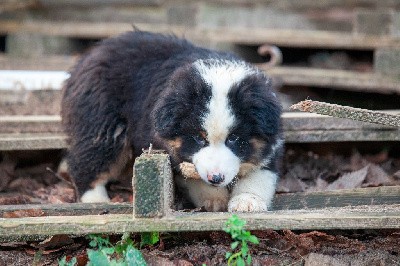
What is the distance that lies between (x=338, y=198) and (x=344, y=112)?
791 mm

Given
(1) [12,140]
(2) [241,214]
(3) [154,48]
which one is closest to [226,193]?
(2) [241,214]

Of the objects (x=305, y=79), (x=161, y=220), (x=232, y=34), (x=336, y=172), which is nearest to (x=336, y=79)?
(x=305, y=79)

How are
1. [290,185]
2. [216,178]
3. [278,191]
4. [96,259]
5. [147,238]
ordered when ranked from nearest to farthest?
[96,259] → [147,238] → [216,178] → [278,191] → [290,185]

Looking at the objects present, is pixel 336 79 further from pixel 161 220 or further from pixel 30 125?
pixel 161 220

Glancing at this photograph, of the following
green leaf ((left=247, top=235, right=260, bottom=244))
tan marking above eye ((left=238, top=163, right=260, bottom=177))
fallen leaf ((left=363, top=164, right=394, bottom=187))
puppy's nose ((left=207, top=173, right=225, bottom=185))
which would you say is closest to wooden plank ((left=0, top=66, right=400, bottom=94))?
fallen leaf ((left=363, top=164, right=394, bottom=187))

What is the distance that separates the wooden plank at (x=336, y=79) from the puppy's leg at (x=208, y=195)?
189 cm

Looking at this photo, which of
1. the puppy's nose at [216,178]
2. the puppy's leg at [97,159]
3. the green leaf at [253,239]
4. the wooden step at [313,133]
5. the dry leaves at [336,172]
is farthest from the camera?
the wooden step at [313,133]

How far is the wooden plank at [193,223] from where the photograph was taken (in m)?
3.24

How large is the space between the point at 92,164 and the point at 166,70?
725 mm

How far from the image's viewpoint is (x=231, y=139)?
12.3ft

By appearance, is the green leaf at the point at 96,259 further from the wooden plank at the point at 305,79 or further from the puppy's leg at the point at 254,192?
the wooden plank at the point at 305,79

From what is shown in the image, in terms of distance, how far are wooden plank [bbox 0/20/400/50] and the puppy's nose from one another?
2.43 m

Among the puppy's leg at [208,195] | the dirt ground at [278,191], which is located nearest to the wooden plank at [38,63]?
the dirt ground at [278,191]

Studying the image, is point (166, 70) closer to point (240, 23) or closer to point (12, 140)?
point (12, 140)
